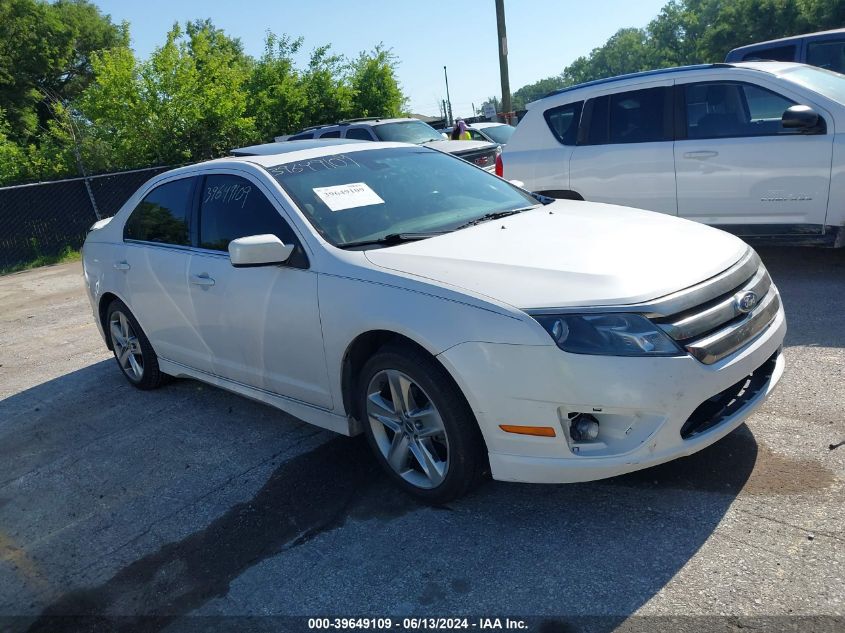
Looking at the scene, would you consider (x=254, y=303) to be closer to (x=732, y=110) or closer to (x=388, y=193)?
(x=388, y=193)

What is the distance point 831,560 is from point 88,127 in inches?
726

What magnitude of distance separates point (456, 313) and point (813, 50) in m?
9.67

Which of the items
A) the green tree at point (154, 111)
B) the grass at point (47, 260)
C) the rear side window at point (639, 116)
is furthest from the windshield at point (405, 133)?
the rear side window at point (639, 116)

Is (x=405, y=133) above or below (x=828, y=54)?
below

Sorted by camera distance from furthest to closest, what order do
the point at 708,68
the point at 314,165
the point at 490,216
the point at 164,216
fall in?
the point at 708,68, the point at 164,216, the point at 314,165, the point at 490,216

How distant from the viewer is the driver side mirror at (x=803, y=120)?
5.97m

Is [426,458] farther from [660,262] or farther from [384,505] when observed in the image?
[660,262]

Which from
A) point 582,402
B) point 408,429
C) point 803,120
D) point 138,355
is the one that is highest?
point 803,120

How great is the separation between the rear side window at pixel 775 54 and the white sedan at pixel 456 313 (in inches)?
304


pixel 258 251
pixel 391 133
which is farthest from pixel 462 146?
pixel 258 251

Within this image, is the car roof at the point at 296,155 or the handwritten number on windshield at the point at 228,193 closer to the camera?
the handwritten number on windshield at the point at 228,193

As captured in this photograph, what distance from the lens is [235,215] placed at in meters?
4.50

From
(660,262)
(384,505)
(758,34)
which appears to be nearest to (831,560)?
(660,262)

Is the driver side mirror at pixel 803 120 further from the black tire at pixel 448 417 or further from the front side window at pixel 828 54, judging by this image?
the front side window at pixel 828 54
